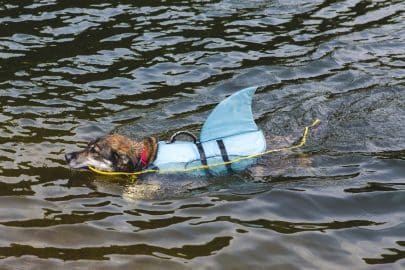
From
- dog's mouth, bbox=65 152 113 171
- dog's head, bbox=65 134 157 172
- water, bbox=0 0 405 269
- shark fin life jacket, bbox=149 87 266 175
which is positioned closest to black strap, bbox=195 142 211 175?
shark fin life jacket, bbox=149 87 266 175

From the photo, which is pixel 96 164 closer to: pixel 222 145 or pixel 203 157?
pixel 203 157

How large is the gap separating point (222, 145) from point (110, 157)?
5.18 ft

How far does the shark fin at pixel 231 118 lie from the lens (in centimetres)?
823

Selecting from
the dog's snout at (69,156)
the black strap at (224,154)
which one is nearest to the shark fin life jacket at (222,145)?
the black strap at (224,154)

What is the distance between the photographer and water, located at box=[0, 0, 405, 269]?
250 inches

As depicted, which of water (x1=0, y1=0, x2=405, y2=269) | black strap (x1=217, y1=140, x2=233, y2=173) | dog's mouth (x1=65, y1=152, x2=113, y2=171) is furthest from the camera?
black strap (x1=217, y1=140, x2=233, y2=173)

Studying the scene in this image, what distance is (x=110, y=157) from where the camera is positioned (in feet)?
26.7

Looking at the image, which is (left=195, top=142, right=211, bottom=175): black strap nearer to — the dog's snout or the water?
the water

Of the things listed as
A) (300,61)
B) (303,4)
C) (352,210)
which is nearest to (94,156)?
(352,210)

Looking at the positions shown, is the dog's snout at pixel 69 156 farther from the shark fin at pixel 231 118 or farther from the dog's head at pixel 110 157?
the shark fin at pixel 231 118

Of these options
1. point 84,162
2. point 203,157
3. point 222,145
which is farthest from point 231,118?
point 84,162

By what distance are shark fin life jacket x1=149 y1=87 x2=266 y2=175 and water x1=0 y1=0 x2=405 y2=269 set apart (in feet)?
0.73

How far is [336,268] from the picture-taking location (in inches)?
233

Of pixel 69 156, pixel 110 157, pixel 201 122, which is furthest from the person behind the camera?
pixel 201 122
